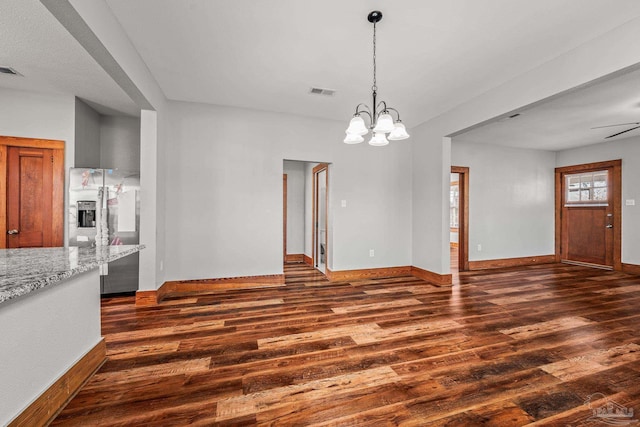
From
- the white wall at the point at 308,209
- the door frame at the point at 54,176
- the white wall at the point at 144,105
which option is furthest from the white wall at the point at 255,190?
the white wall at the point at 308,209

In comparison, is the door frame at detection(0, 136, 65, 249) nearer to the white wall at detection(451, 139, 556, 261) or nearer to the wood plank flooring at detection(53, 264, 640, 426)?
the wood plank flooring at detection(53, 264, 640, 426)

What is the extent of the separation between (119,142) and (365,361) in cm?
498

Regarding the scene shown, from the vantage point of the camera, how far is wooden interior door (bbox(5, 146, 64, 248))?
3730mm

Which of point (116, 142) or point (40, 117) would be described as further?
point (116, 142)

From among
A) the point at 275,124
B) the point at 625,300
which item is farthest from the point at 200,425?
the point at 625,300

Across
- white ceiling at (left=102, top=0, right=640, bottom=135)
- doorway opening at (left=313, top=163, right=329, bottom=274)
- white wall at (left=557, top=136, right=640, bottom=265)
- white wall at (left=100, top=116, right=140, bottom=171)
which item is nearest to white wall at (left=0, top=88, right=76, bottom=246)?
white wall at (left=100, top=116, right=140, bottom=171)

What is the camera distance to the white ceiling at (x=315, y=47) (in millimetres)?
2221

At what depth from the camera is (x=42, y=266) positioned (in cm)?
146

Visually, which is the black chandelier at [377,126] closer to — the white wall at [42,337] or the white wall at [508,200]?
the white wall at [42,337]

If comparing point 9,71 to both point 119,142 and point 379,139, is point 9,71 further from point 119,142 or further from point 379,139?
point 379,139

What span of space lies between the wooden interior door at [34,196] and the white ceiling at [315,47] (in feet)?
3.02

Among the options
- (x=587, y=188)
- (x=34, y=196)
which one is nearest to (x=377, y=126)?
(x=34, y=196)

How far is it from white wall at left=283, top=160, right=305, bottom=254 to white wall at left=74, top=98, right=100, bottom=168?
3.62 meters

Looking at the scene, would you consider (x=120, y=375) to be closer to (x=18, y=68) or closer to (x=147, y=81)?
(x=147, y=81)
